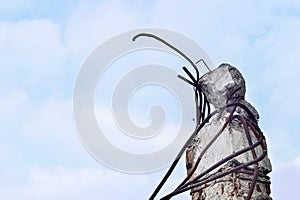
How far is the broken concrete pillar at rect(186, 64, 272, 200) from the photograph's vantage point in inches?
52.9

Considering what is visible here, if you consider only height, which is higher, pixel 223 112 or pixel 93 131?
pixel 223 112

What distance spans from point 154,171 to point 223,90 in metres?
0.34

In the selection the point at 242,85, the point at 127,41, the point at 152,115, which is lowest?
the point at 152,115

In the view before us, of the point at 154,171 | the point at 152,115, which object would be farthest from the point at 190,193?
the point at 152,115

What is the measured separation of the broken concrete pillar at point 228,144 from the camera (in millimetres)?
1345

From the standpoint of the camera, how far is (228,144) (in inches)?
55.7

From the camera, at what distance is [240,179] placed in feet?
4.41

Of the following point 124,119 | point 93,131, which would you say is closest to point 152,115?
point 124,119

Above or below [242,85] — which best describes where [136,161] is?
below

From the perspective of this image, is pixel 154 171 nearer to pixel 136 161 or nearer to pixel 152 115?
pixel 136 161

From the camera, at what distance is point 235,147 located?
140cm

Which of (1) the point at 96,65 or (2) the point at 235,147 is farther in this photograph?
(1) the point at 96,65

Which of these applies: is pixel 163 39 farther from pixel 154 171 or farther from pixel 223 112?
pixel 154 171

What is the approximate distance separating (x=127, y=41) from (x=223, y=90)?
0.36m
